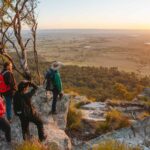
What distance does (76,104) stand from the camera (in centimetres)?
1795

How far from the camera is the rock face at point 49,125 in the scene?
10.3 metres

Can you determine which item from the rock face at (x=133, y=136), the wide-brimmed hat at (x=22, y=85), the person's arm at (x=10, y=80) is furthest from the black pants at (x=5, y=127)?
the rock face at (x=133, y=136)

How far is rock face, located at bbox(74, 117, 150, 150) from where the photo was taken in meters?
10.4

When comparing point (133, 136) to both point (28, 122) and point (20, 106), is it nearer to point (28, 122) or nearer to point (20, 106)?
point (28, 122)

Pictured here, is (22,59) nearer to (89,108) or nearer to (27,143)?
(89,108)

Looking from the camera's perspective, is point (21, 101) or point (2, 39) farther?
point (2, 39)

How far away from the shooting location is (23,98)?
30.2 ft

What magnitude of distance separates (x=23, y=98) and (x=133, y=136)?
3732mm

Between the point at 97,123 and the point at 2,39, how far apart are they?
9.71 m

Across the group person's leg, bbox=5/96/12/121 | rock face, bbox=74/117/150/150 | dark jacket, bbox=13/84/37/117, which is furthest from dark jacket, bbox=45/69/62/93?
dark jacket, bbox=13/84/37/117

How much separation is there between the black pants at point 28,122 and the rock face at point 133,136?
4.61 ft

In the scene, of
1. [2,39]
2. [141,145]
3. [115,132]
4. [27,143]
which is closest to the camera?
[27,143]

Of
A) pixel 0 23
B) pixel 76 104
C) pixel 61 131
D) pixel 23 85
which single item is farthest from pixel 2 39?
pixel 23 85

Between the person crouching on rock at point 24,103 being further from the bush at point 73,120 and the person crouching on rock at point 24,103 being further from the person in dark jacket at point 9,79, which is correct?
the bush at point 73,120
